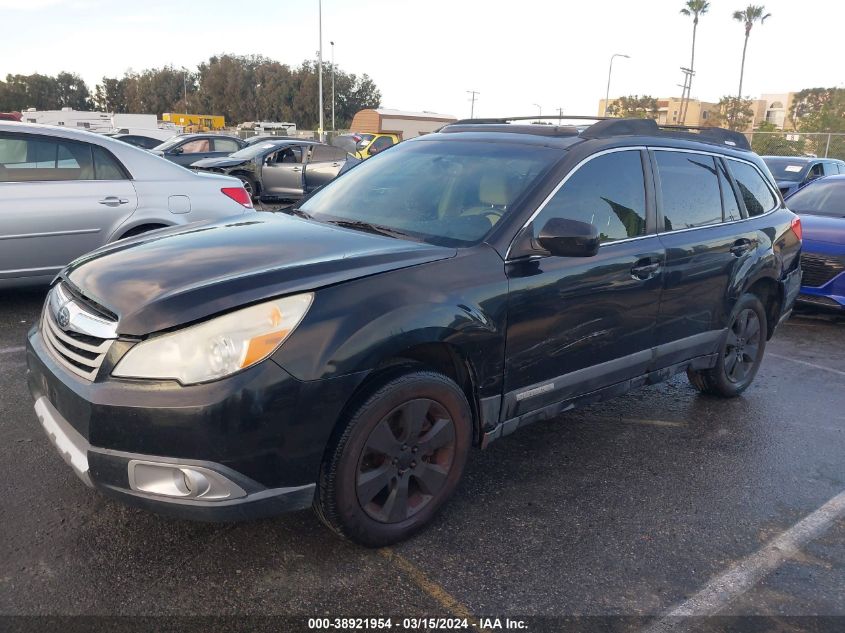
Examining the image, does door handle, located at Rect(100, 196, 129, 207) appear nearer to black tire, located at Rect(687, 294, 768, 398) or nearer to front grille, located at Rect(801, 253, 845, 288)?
black tire, located at Rect(687, 294, 768, 398)

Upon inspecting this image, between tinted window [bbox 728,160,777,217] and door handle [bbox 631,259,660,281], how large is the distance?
4.43ft

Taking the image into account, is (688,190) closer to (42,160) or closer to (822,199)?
(42,160)

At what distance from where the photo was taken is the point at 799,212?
8.05 metres

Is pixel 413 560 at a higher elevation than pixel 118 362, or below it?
below

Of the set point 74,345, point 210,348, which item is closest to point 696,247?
point 210,348

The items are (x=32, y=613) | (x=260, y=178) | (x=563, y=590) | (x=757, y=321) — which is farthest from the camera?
(x=260, y=178)

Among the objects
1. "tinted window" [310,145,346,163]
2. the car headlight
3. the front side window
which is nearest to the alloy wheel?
the car headlight

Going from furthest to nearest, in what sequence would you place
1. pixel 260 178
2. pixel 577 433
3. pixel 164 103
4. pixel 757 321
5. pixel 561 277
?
pixel 164 103
pixel 260 178
pixel 757 321
pixel 577 433
pixel 561 277

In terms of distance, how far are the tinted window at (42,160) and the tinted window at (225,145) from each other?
1328 cm

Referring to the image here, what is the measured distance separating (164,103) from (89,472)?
100.0 meters

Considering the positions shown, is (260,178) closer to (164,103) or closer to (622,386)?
(622,386)

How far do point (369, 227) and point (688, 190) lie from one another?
201cm

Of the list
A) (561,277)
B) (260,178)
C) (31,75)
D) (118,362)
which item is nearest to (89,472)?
(118,362)

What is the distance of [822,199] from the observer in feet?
26.6
